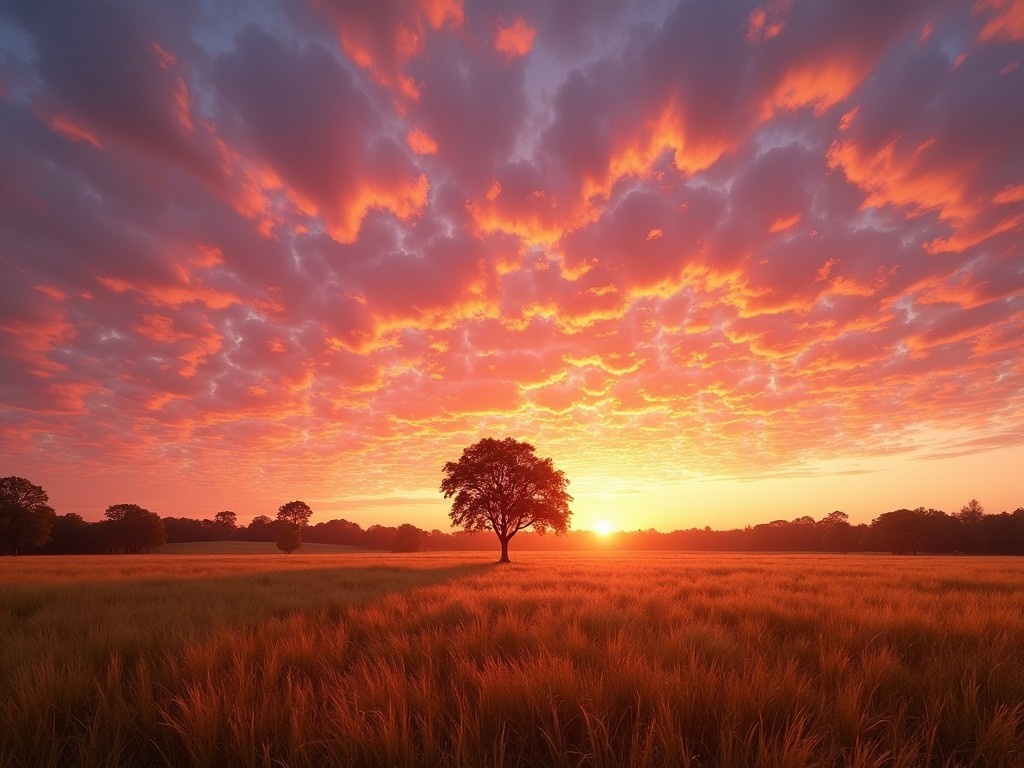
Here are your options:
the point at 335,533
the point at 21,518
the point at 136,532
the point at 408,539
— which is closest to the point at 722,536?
the point at 408,539

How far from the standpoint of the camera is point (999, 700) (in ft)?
10.6

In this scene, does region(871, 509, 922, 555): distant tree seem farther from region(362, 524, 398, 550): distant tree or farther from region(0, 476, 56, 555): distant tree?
region(0, 476, 56, 555): distant tree

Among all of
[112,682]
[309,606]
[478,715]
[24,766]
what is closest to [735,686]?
[478,715]

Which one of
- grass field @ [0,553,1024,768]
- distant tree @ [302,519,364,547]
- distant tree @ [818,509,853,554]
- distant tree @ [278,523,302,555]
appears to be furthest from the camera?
distant tree @ [302,519,364,547]

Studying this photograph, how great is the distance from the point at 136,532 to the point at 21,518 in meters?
14.2

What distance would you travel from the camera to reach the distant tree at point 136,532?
7338 centimetres

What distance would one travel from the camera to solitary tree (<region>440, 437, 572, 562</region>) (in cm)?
3572

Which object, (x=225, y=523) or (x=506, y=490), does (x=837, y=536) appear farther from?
(x=225, y=523)

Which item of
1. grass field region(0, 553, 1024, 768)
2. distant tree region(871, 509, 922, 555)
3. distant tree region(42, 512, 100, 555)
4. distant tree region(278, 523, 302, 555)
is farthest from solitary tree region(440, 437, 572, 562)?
distant tree region(42, 512, 100, 555)

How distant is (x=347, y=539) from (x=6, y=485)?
62.7m

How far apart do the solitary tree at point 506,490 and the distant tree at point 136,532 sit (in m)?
71.2

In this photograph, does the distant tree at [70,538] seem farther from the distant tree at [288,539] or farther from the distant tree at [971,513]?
the distant tree at [971,513]

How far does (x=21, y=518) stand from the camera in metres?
65.0

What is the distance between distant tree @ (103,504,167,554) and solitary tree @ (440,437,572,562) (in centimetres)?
7116
